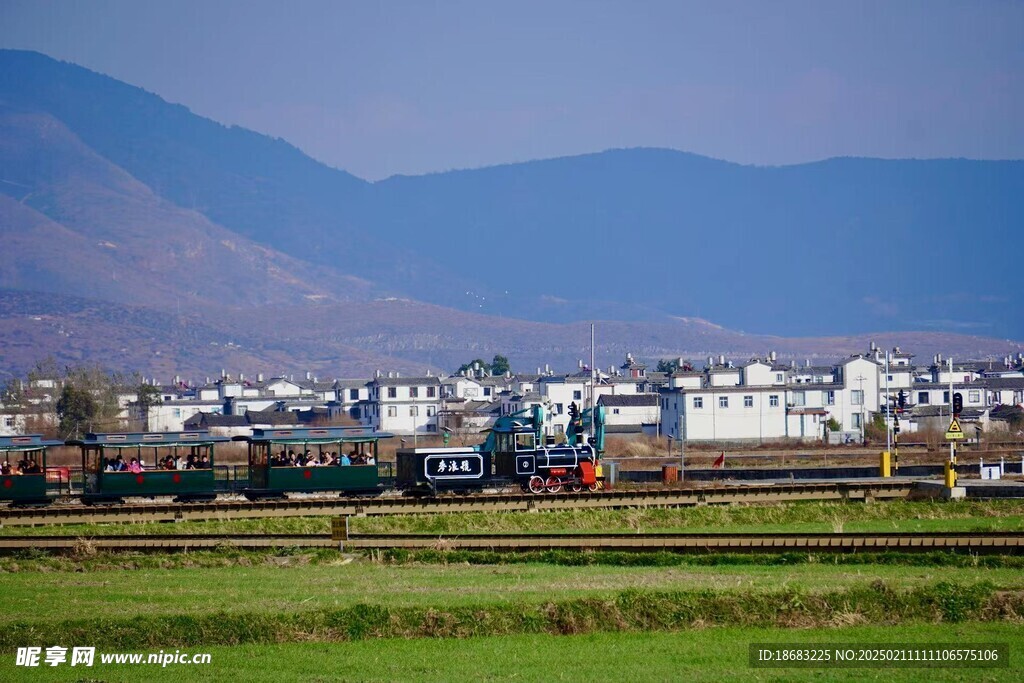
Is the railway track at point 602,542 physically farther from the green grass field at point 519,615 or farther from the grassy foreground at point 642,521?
the grassy foreground at point 642,521

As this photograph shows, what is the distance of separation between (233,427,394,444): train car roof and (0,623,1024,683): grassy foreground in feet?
99.5

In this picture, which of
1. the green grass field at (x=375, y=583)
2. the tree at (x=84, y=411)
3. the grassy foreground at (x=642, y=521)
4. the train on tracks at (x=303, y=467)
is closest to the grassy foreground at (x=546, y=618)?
the green grass field at (x=375, y=583)

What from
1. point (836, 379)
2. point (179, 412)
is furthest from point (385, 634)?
point (179, 412)

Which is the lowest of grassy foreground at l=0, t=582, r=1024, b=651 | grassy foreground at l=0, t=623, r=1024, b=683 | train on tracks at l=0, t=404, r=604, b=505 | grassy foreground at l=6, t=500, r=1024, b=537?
grassy foreground at l=0, t=623, r=1024, b=683

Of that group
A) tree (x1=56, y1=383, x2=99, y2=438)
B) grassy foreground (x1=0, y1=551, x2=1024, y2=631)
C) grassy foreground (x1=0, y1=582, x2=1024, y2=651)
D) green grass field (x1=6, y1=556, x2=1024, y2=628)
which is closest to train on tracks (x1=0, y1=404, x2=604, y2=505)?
grassy foreground (x1=0, y1=551, x2=1024, y2=631)

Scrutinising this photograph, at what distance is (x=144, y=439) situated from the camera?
54.7m

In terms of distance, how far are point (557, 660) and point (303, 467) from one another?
108 feet

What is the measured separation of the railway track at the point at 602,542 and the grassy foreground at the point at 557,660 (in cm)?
794

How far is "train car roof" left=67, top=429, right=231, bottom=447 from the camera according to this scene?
5391cm

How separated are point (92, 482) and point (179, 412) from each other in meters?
106

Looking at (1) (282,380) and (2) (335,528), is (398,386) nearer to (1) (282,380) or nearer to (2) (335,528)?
(1) (282,380)

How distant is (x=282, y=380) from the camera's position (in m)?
187

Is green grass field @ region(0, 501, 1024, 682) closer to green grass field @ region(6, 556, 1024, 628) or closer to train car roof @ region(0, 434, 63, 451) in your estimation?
green grass field @ region(6, 556, 1024, 628)

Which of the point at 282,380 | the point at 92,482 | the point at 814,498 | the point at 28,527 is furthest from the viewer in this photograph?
the point at 282,380
